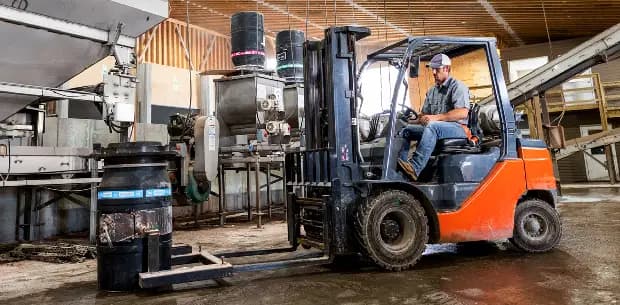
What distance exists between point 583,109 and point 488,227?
1482 cm

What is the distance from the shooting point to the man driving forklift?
4375 mm

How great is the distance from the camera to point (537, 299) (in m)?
3.08

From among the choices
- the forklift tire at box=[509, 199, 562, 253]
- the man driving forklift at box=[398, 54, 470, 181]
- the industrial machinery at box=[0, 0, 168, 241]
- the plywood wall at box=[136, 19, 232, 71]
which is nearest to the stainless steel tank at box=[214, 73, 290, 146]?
the industrial machinery at box=[0, 0, 168, 241]

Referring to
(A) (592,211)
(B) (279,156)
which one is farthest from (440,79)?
(A) (592,211)

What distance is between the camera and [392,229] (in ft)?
13.5

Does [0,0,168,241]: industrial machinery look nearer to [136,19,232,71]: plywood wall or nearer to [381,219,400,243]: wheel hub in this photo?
[381,219,400,243]: wheel hub

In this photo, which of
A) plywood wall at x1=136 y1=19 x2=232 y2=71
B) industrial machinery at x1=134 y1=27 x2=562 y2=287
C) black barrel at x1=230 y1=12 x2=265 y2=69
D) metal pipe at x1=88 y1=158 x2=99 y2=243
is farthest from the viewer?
plywood wall at x1=136 y1=19 x2=232 y2=71

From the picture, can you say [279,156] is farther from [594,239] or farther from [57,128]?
[594,239]

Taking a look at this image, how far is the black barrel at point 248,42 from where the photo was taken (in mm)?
8195

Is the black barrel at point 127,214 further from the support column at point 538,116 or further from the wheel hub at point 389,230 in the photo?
the support column at point 538,116

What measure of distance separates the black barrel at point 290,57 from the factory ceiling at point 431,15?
9.35ft

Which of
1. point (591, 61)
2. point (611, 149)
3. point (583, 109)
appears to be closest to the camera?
point (591, 61)

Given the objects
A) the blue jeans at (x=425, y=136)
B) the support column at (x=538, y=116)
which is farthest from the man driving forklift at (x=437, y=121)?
the support column at (x=538, y=116)

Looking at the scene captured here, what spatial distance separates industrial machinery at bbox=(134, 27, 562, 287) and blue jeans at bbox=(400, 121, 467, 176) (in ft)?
0.40
